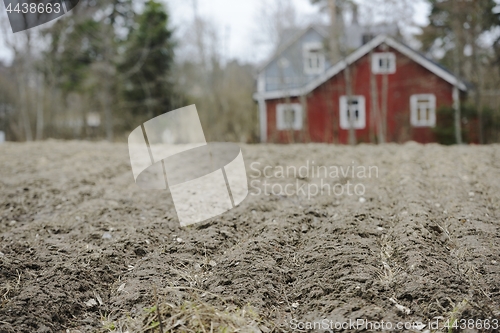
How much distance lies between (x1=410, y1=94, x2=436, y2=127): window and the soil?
42.1 feet

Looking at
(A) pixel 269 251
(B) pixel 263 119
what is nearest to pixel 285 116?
(B) pixel 263 119

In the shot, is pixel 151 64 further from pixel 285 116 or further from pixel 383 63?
pixel 383 63

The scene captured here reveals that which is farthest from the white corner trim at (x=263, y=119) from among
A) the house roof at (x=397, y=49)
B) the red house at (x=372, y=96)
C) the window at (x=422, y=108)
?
the window at (x=422, y=108)

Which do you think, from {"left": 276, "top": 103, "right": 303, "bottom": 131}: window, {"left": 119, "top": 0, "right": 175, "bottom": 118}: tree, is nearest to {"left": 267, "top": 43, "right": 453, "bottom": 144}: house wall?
{"left": 276, "top": 103, "right": 303, "bottom": 131}: window

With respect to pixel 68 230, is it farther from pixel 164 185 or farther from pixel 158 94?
pixel 158 94

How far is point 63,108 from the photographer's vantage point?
21.2 m

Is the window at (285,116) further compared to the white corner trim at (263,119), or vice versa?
the white corner trim at (263,119)

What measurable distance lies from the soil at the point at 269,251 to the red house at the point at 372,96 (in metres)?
12.3

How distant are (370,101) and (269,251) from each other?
1562 centimetres

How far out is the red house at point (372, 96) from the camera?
16.8 m

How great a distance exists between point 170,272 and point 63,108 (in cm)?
2055

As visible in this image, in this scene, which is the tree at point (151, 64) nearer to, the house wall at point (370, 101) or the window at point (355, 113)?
the house wall at point (370, 101)

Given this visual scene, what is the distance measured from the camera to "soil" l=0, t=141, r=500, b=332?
2424 millimetres

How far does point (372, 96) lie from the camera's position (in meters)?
16.7
